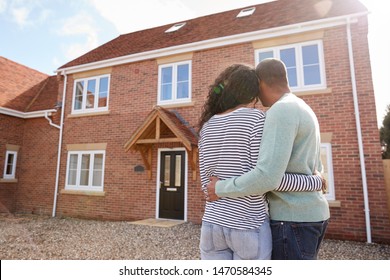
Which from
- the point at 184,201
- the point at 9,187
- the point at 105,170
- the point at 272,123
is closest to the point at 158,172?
the point at 184,201

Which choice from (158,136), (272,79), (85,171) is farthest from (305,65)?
(85,171)

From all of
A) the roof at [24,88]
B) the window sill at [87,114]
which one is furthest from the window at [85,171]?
the roof at [24,88]

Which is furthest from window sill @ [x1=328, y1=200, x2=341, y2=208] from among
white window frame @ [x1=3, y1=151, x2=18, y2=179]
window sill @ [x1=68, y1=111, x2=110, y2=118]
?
white window frame @ [x1=3, y1=151, x2=18, y2=179]

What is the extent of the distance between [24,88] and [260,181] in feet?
48.5

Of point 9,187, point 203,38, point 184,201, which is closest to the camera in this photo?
point 184,201

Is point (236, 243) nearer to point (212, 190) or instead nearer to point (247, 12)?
point (212, 190)

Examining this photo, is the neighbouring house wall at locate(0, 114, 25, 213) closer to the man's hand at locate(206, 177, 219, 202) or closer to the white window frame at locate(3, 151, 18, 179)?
the white window frame at locate(3, 151, 18, 179)

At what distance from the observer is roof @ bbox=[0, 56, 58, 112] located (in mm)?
11721

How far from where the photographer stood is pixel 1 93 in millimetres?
11500

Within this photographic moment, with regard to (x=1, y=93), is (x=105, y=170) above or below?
below

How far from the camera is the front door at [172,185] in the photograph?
8469 mm

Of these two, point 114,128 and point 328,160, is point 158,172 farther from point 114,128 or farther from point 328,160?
point 328,160

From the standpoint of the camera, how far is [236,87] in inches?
61.6
